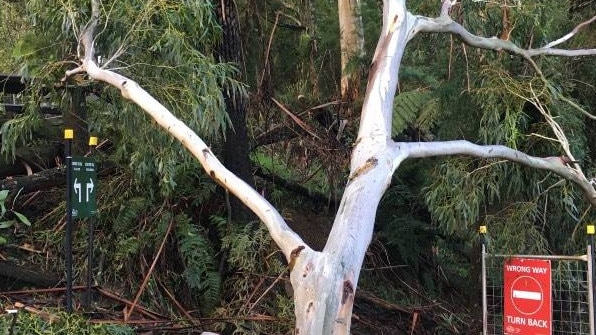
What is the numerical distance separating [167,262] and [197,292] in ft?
2.08

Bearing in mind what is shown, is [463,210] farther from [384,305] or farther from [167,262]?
[167,262]

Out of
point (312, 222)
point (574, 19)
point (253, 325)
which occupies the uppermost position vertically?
→ point (574, 19)

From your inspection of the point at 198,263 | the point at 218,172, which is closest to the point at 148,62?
the point at 218,172

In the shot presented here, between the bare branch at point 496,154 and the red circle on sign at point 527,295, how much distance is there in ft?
4.08

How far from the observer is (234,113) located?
30.4ft

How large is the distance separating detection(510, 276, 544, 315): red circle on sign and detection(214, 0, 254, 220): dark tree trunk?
154 inches

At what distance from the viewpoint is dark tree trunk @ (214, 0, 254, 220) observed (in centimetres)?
888

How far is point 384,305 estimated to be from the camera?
9.70 metres

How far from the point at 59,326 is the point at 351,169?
135 inches

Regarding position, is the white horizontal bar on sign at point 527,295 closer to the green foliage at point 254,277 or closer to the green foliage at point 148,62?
the green foliage at point 254,277

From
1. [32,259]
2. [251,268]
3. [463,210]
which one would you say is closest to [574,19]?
[463,210]

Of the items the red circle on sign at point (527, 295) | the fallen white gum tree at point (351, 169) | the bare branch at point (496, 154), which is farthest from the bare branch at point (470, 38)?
the red circle on sign at point (527, 295)

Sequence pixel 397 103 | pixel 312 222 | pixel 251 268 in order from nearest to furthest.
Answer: pixel 251 268
pixel 397 103
pixel 312 222

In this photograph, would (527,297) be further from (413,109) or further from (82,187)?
(82,187)
